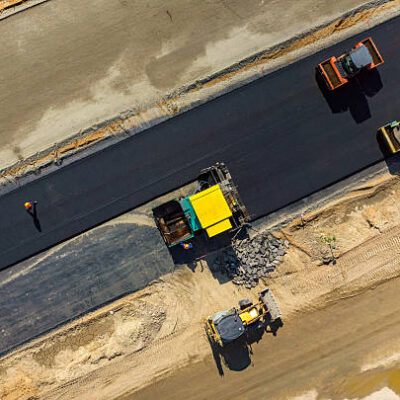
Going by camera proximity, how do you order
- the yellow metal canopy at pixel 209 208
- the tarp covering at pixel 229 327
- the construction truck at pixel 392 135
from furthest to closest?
the construction truck at pixel 392 135
the tarp covering at pixel 229 327
the yellow metal canopy at pixel 209 208

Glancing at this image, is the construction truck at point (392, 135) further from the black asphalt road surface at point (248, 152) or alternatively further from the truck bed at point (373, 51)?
the truck bed at point (373, 51)

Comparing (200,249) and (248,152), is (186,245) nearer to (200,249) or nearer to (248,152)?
(200,249)

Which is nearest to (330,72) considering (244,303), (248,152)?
(248,152)

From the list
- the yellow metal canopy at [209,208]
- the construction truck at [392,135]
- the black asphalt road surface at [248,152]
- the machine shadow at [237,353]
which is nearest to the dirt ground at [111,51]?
the black asphalt road surface at [248,152]

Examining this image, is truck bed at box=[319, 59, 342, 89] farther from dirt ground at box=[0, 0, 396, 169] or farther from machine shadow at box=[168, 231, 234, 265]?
machine shadow at box=[168, 231, 234, 265]

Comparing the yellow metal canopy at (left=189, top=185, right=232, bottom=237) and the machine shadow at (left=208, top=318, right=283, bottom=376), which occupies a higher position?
the yellow metal canopy at (left=189, top=185, right=232, bottom=237)

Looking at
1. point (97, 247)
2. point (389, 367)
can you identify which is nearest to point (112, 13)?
point (97, 247)

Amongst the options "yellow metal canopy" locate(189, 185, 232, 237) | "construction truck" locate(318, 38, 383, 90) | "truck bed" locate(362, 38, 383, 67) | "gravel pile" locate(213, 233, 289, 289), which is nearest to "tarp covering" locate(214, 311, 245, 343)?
"gravel pile" locate(213, 233, 289, 289)

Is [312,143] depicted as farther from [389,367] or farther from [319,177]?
[389,367]
